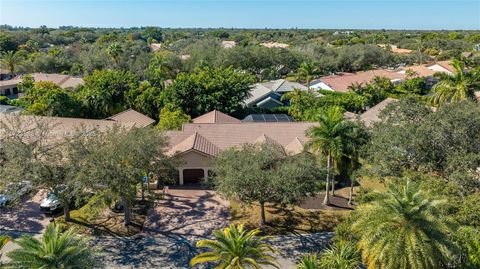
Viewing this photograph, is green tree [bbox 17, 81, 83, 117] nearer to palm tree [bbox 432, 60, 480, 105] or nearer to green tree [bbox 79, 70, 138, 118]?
green tree [bbox 79, 70, 138, 118]

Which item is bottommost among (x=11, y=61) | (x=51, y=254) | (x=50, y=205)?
(x=50, y=205)

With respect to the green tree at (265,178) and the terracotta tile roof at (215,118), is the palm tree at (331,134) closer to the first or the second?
the green tree at (265,178)

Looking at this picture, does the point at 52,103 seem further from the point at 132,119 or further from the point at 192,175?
→ the point at 192,175

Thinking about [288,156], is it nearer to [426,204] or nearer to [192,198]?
[192,198]

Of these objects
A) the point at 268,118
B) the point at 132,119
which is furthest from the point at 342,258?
the point at 132,119

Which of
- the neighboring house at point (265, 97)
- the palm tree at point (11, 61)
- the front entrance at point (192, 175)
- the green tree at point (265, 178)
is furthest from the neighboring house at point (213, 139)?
the palm tree at point (11, 61)

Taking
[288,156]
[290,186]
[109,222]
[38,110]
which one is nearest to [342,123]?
[288,156]
